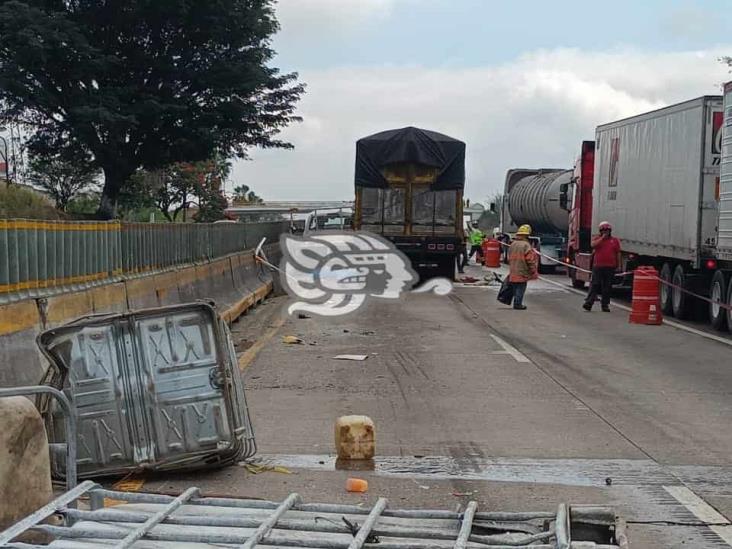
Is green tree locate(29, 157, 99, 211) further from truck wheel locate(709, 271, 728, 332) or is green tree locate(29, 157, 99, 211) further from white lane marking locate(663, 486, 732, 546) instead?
white lane marking locate(663, 486, 732, 546)

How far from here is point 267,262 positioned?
86.5 feet

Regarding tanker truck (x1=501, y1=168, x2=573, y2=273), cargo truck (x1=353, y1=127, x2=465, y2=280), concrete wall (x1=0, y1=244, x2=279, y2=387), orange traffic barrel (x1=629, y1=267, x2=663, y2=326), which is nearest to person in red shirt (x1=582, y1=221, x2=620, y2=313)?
orange traffic barrel (x1=629, y1=267, x2=663, y2=326)

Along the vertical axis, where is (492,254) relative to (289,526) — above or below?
below

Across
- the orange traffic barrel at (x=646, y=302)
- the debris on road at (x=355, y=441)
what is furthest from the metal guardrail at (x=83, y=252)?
the orange traffic barrel at (x=646, y=302)

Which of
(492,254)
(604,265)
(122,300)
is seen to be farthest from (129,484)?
(492,254)

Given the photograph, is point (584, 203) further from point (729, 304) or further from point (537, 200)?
point (729, 304)

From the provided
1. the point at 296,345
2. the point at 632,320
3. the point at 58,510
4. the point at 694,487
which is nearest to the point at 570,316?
the point at 632,320

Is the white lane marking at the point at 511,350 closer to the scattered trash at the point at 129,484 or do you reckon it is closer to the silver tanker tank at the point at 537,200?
the scattered trash at the point at 129,484

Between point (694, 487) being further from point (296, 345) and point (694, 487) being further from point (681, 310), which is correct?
point (681, 310)

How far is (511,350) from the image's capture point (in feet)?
48.2

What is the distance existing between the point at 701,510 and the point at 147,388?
141 inches

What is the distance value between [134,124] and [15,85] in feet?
13.3

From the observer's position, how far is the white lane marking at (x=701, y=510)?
20.2 ft

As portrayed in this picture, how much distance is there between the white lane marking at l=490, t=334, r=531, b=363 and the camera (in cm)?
1384
